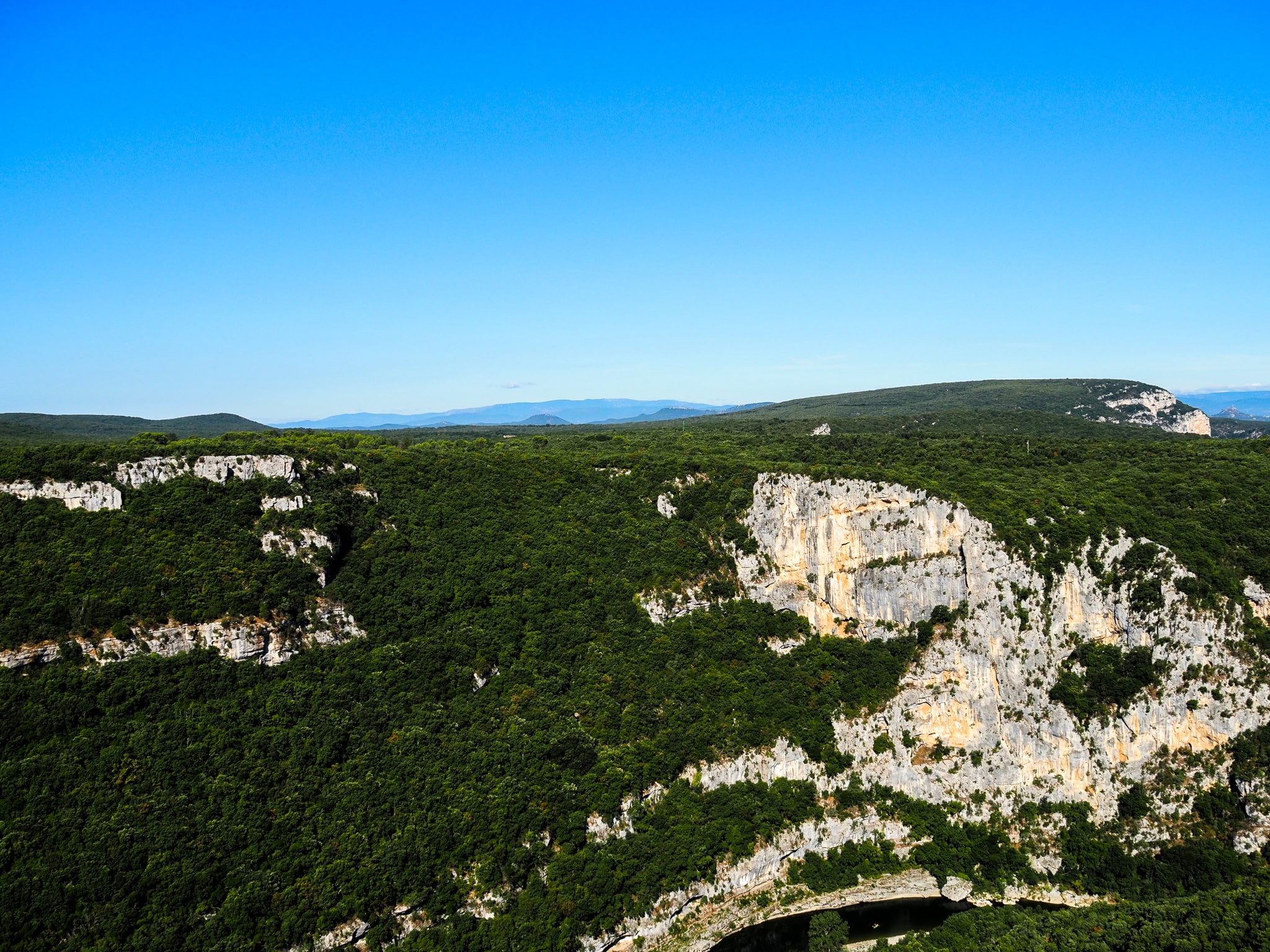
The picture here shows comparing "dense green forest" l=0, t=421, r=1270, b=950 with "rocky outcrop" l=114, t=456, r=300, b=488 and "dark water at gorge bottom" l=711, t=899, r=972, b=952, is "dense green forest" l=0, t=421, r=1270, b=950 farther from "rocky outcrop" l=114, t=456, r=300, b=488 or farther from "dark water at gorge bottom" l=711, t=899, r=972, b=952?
"dark water at gorge bottom" l=711, t=899, r=972, b=952

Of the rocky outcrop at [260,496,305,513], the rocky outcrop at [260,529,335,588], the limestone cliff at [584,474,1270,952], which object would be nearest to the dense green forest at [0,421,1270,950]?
the rocky outcrop at [260,496,305,513]

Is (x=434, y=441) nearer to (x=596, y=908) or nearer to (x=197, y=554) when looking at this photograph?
(x=197, y=554)

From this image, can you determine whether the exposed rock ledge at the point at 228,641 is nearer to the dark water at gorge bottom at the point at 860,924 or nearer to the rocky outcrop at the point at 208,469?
the rocky outcrop at the point at 208,469

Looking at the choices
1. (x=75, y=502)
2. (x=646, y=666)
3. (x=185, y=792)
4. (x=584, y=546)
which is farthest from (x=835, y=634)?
(x=75, y=502)

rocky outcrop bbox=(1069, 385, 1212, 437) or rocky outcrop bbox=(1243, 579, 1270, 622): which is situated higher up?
rocky outcrop bbox=(1069, 385, 1212, 437)

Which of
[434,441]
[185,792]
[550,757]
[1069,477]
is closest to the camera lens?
[185,792]

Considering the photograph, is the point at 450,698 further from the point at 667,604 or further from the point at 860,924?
the point at 860,924

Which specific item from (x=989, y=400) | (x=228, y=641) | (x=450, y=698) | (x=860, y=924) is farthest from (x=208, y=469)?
(x=989, y=400)
